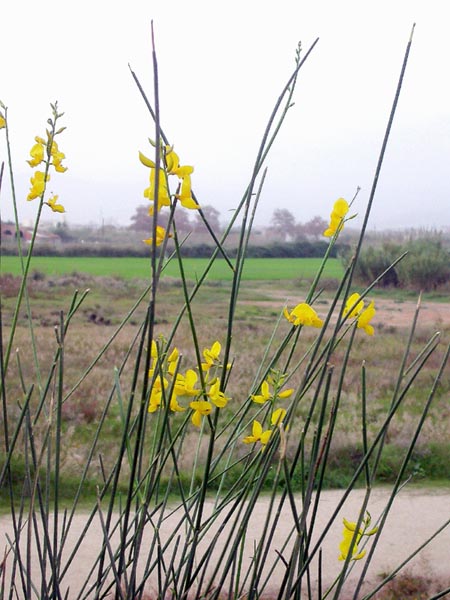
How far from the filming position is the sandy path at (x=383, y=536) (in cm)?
234

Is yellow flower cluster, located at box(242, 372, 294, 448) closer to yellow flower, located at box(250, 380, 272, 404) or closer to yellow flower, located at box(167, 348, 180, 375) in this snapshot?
yellow flower, located at box(250, 380, 272, 404)

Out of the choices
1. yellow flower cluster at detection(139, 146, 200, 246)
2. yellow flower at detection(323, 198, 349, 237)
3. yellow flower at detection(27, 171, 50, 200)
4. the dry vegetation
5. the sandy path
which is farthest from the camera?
the dry vegetation

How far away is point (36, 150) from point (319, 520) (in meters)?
2.14

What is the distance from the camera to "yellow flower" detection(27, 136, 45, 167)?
1.09 m

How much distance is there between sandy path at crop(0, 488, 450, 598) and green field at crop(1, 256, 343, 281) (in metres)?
12.6

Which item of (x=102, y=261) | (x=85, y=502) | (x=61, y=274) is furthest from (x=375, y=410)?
(x=102, y=261)

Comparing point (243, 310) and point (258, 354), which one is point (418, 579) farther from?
point (243, 310)

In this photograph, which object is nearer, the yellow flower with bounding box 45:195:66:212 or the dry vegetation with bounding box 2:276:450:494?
the yellow flower with bounding box 45:195:66:212

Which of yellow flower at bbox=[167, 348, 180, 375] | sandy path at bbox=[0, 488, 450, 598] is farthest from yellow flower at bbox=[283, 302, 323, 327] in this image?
sandy path at bbox=[0, 488, 450, 598]

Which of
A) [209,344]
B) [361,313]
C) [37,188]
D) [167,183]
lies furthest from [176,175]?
[209,344]

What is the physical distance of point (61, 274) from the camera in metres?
14.6

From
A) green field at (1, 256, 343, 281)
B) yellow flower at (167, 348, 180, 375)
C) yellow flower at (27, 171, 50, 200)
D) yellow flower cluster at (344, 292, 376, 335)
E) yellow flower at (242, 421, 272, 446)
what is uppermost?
yellow flower at (27, 171, 50, 200)

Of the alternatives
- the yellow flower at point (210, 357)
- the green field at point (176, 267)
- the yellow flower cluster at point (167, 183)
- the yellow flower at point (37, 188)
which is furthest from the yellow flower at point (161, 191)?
the green field at point (176, 267)

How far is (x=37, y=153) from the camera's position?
109cm
